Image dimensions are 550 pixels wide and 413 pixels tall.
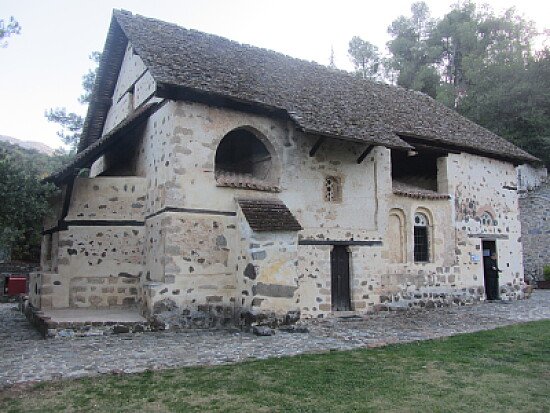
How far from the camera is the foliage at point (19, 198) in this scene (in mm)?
9156

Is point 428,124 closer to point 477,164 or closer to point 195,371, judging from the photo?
point 477,164

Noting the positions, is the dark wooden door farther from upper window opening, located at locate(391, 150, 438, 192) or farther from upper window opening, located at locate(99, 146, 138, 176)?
upper window opening, located at locate(99, 146, 138, 176)

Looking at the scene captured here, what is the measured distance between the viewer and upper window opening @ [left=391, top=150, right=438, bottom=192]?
626 inches

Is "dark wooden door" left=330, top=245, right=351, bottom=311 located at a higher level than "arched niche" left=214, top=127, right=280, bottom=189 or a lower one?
lower

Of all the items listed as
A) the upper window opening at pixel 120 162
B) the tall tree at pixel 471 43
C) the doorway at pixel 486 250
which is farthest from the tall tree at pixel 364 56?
the upper window opening at pixel 120 162

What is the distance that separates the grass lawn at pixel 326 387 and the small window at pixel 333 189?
5977 mm

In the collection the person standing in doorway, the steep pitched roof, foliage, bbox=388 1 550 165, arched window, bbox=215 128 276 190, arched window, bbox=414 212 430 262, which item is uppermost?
foliage, bbox=388 1 550 165

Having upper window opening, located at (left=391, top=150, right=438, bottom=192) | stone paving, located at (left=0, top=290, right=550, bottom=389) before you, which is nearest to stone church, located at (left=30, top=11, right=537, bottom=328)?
upper window opening, located at (left=391, top=150, right=438, bottom=192)

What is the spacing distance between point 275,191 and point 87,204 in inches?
187

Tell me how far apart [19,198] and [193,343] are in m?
4.61

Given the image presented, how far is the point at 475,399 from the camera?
5090 mm

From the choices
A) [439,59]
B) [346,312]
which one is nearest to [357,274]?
[346,312]

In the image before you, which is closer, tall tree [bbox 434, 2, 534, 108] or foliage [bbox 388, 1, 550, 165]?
foliage [bbox 388, 1, 550, 165]

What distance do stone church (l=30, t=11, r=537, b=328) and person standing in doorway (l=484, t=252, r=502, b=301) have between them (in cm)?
49
